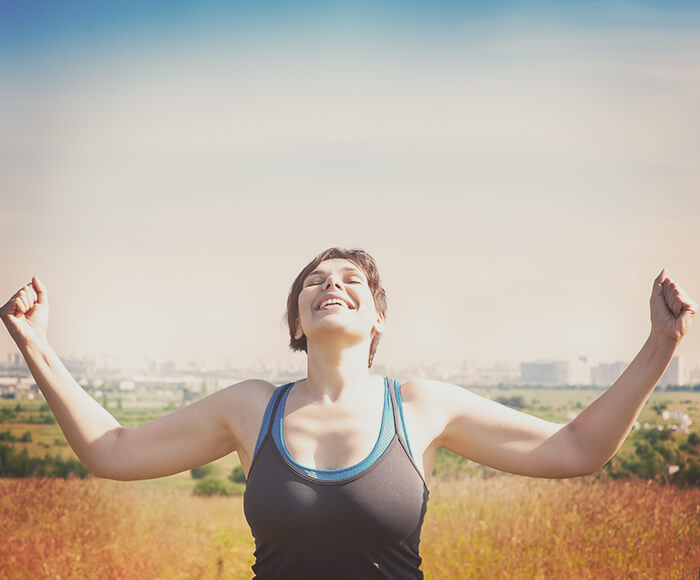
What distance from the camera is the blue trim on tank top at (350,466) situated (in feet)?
6.51

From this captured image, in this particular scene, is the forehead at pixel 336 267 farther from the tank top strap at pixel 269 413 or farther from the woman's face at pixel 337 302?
the tank top strap at pixel 269 413

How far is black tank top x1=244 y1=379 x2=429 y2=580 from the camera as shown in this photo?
1933 millimetres

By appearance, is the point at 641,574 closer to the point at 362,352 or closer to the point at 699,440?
the point at 699,440

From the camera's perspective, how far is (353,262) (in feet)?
7.81

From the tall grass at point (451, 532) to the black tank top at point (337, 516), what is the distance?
9.04ft

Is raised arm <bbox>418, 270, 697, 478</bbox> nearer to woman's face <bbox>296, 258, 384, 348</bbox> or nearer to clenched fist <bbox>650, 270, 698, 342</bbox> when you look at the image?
clenched fist <bbox>650, 270, 698, 342</bbox>

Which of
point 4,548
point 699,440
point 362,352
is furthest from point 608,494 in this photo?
point 4,548

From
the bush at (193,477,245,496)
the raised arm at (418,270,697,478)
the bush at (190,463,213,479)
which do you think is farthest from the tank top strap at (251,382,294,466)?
→ the bush at (190,463,213,479)

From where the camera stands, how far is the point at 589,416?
217cm

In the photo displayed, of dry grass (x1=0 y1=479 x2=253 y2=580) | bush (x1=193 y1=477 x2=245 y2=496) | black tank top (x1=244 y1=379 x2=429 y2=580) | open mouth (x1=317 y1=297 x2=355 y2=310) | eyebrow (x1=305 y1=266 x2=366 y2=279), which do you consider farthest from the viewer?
bush (x1=193 y1=477 x2=245 y2=496)

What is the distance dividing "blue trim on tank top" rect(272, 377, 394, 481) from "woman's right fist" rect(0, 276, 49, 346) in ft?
2.56

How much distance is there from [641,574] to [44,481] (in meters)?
4.20

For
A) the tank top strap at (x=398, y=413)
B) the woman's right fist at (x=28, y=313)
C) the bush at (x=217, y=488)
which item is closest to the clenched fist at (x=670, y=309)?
the tank top strap at (x=398, y=413)

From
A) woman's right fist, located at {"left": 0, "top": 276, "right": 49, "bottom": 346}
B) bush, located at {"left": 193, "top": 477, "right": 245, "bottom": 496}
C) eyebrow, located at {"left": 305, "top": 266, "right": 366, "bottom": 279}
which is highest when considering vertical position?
eyebrow, located at {"left": 305, "top": 266, "right": 366, "bottom": 279}
